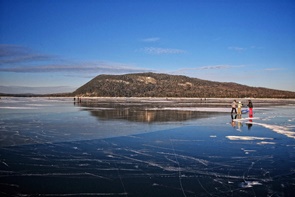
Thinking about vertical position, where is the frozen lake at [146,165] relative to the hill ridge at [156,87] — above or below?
below

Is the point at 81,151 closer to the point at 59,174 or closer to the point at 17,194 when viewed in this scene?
the point at 59,174

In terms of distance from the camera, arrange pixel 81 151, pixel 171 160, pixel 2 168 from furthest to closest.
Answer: pixel 81 151 → pixel 171 160 → pixel 2 168

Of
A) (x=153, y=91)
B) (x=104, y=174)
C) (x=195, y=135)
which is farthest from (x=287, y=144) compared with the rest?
(x=153, y=91)

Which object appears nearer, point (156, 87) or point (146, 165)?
point (146, 165)

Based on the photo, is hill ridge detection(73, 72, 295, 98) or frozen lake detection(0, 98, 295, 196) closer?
frozen lake detection(0, 98, 295, 196)

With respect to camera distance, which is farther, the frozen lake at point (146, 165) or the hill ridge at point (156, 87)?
the hill ridge at point (156, 87)

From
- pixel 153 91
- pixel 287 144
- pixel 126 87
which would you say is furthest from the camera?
pixel 126 87

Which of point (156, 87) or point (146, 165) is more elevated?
point (156, 87)

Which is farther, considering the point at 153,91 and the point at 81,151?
the point at 153,91

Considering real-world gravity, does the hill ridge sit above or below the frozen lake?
above

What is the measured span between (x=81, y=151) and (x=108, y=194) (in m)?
3.62

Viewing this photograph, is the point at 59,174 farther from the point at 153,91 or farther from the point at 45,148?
the point at 153,91

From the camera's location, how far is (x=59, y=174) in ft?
20.2

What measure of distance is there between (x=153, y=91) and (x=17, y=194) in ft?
447
